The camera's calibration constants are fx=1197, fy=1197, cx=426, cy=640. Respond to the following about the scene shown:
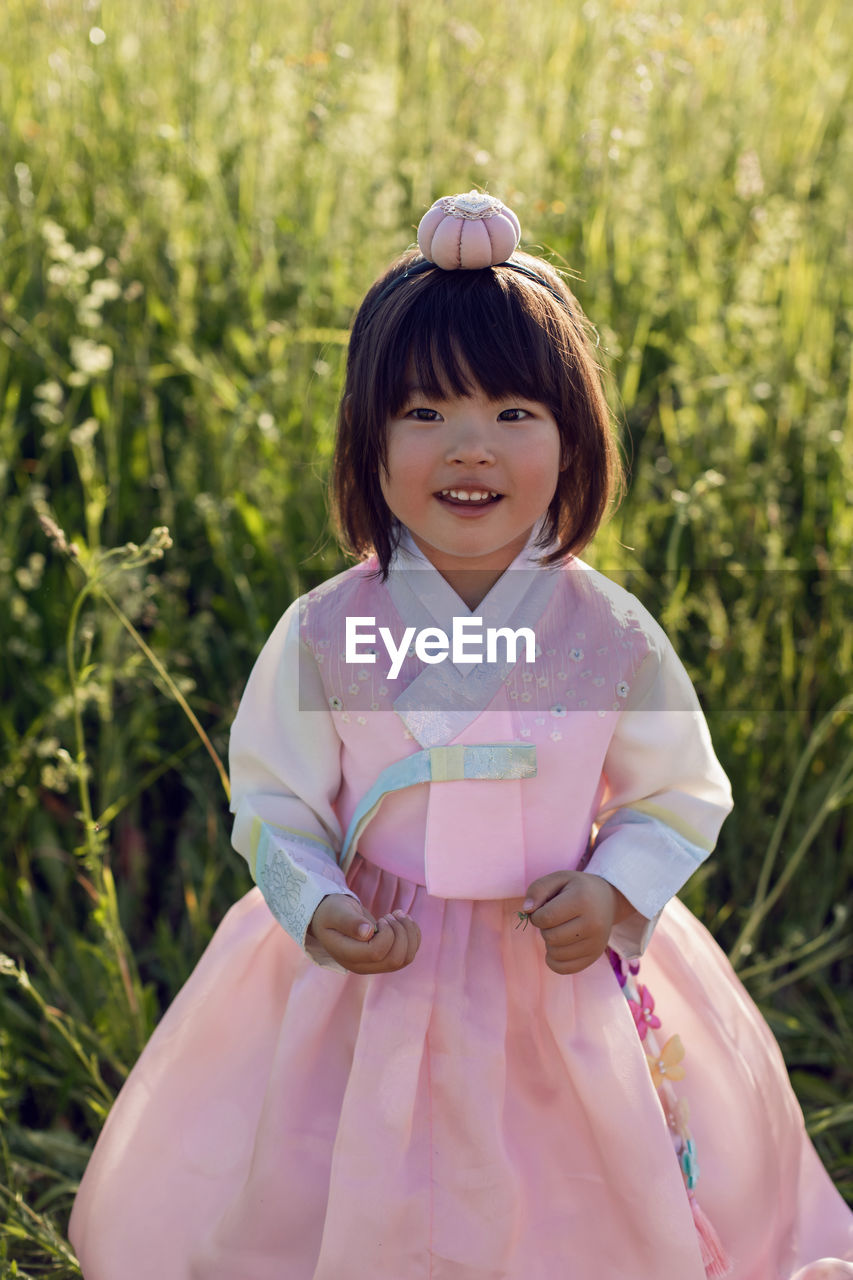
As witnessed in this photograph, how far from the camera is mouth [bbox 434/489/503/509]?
123cm

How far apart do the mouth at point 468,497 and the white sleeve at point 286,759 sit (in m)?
0.24

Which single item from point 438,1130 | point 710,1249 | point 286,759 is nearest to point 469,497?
point 286,759

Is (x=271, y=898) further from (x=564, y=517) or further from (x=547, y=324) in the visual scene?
(x=547, y=324)

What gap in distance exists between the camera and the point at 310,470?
2146 mm

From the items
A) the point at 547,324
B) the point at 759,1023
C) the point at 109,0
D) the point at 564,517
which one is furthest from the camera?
the point at 109,0

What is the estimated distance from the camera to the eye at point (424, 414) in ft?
4.01

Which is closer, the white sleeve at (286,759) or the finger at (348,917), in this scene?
the finger at (348,917)

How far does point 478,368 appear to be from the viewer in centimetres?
119

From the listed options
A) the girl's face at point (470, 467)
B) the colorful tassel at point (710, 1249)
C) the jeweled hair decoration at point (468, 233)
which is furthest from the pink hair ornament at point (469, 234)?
the colorful tassel at point (710, 1249)

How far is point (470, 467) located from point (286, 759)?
1.27 feet

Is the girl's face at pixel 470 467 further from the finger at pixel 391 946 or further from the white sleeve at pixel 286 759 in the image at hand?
the finger at pixel 391 946

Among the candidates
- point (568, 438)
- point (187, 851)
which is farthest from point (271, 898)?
point (187, 851)

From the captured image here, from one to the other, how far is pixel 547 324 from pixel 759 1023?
35.0 inches

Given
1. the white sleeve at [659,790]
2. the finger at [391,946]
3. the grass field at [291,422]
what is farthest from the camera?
the grass field at [291,422]
